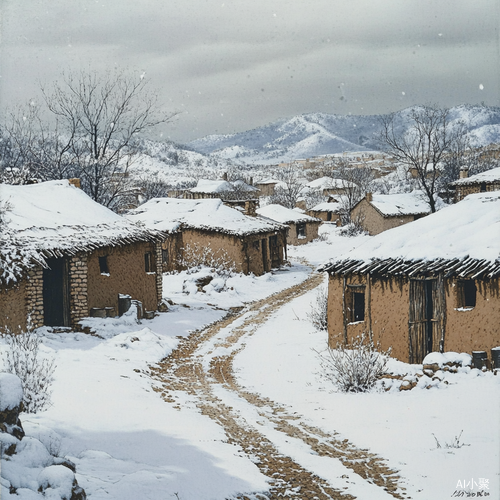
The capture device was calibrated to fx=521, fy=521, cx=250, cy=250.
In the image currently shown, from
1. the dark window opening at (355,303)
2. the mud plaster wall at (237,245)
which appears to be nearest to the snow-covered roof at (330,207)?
the mud plaster wall at (237,245)

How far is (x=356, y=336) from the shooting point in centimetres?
1409

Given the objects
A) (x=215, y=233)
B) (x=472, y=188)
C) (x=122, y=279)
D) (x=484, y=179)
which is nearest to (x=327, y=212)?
(x=472, y=188)

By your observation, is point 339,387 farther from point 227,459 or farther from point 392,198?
point 392,198

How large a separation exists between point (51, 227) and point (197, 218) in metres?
14.4

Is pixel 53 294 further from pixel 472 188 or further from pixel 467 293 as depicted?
pixel 472 188

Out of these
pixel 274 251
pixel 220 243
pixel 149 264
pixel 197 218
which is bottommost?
pixel 149 264

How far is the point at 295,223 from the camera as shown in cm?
4591

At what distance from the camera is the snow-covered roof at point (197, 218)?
29.9m

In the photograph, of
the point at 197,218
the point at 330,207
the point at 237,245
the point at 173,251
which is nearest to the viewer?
the point at 237,245

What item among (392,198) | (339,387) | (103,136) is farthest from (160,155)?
(339,387)

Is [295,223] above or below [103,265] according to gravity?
above

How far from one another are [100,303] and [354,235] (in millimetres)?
35838

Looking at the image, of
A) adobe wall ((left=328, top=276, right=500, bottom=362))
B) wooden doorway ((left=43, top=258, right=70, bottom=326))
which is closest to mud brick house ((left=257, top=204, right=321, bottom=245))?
wooden doorway ((left=43, top=258, right=70, bottom=326))

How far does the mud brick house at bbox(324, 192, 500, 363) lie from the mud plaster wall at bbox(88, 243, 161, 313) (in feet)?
25.2
